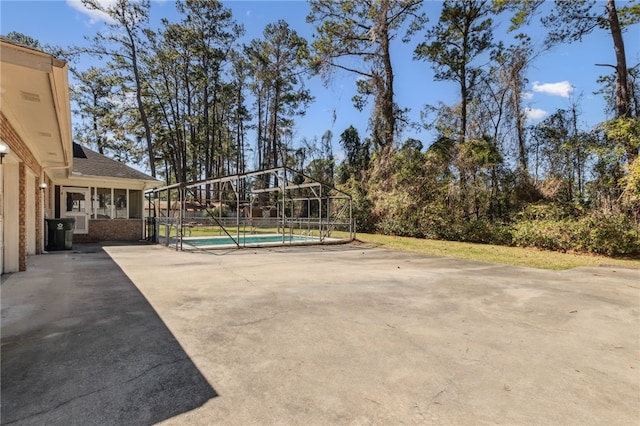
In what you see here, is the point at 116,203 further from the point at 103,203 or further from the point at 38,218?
the point at 38,218

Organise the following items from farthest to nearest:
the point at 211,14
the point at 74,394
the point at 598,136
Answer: the point at 211,14, the point at 598,136, the point at 74,394

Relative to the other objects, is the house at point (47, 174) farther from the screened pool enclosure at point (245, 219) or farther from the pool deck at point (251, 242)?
the pool deck at point (251, 242)

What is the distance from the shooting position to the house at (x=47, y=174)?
12.2 feet

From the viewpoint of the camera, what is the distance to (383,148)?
63.9ft

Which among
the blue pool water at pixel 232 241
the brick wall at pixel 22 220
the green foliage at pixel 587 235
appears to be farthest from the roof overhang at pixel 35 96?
the green foliage at pixel 587 235

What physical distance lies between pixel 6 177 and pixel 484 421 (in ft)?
27.7

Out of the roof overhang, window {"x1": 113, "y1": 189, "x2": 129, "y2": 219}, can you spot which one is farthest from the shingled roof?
the roof overhang

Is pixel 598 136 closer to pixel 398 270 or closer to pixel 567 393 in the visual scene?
pixel 398 270

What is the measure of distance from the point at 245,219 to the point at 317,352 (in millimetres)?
10764

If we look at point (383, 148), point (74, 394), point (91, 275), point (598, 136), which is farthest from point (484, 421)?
point (383, 148)

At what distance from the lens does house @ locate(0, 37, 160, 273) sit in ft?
12.2

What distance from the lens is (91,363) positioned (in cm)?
275

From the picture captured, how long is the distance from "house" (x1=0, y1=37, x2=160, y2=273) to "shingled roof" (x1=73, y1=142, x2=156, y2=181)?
0.03 metres

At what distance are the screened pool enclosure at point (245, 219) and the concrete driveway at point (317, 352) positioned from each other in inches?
255
